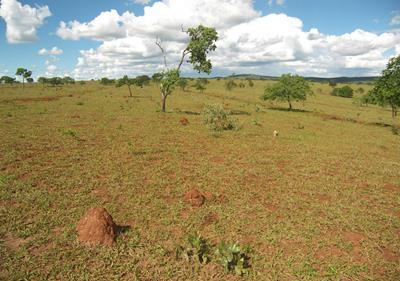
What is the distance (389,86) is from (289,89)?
1524 centimetres

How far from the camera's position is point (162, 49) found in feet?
101

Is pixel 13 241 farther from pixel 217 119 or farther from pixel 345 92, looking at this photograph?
pixel 345 92

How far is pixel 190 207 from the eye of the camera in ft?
31.2

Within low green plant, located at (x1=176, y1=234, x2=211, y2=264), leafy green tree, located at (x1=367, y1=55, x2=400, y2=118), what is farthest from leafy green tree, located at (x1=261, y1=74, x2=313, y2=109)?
low green plant, located at (x1=176, y1=234, x2=211, y2=264)

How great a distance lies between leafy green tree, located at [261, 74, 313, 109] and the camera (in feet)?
140

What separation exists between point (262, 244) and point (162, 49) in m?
26.7

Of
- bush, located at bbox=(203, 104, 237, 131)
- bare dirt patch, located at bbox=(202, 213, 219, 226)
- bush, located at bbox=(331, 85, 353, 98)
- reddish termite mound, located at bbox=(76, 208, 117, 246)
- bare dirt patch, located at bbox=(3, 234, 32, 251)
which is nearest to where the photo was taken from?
bare dirt patch, located at bbox=(3, 234, 32, 251)

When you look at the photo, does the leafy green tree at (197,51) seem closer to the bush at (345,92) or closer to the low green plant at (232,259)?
the low green plant at (232,259)

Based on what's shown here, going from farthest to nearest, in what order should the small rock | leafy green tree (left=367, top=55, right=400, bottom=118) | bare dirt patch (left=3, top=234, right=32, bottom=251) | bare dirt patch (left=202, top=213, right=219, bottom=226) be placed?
1. leafy green tree (left=367, top=55, right=400, bottom=118)
2. the small rock
3. bare dirt patch (left=202, top=213, right=219, bottom=226)
4. bare dirt patch (left=3, top=234, right=32, bottom=251)

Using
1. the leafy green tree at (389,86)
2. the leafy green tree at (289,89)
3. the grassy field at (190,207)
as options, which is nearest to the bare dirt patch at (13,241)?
the grassy field at (190,207)

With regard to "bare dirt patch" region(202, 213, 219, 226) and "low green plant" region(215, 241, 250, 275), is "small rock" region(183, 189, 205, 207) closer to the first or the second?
"bare dirt patch" region(202, 213, 219, 226)

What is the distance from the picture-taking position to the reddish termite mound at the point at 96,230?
7.30m

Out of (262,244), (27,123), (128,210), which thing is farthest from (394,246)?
(27,123)

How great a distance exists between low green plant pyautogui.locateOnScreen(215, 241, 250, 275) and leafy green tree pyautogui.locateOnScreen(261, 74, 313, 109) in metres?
39.1
